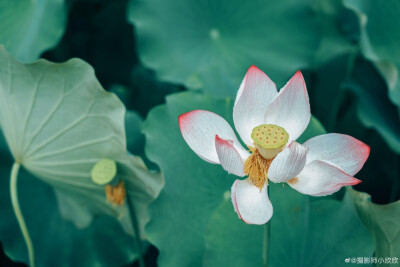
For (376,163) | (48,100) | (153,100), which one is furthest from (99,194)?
(376,163)

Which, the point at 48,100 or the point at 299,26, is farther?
the point at 299,26

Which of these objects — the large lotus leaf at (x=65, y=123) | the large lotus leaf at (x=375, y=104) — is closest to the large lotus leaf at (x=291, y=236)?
the large lotus leaf at (x=65, y=123)

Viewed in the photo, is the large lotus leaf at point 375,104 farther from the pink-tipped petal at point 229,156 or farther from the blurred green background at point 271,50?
the pink-tipped petal at point 229,156

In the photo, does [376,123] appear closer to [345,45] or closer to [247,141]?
[345,45]

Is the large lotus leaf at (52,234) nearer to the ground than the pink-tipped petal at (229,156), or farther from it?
nearer to the ground

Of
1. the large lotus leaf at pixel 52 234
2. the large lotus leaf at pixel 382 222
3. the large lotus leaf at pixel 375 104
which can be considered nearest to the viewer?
the large lotus leaf at pixel 382 222

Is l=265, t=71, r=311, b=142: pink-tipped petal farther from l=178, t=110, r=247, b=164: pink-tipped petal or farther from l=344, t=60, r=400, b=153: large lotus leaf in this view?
l=344, t=60, r=400, b=153: large lotus leaf
